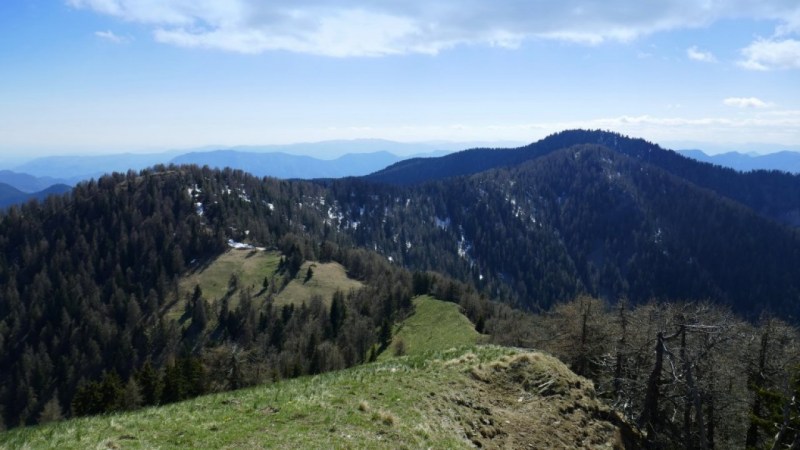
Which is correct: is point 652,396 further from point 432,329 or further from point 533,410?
point 432,329

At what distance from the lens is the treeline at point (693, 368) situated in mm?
30750

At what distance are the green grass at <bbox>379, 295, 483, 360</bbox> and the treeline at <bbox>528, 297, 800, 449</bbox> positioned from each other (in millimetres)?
51883

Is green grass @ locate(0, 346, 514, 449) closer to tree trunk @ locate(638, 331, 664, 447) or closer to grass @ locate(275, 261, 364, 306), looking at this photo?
tree trunk @ locate(638, 331, 664, 447)

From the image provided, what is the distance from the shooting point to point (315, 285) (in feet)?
586

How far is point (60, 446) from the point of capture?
50.2 ft

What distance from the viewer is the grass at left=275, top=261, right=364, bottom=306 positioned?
16738cm

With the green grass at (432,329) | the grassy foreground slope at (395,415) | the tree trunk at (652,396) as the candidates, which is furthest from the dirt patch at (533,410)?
the green grass at (432,329)

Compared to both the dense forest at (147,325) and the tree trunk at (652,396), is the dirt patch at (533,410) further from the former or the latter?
the dense forest at (147,325)

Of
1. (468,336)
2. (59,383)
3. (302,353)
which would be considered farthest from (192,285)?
(468,336)

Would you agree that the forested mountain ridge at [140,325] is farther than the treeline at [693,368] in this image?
Yes

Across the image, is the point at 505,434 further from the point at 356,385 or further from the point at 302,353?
the point at 302,353

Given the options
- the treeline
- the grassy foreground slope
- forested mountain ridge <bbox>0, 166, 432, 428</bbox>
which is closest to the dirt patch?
the grassy foreground slope

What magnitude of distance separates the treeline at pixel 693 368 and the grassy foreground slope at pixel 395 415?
17.4ft

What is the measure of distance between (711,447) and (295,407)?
3636 centimetres
